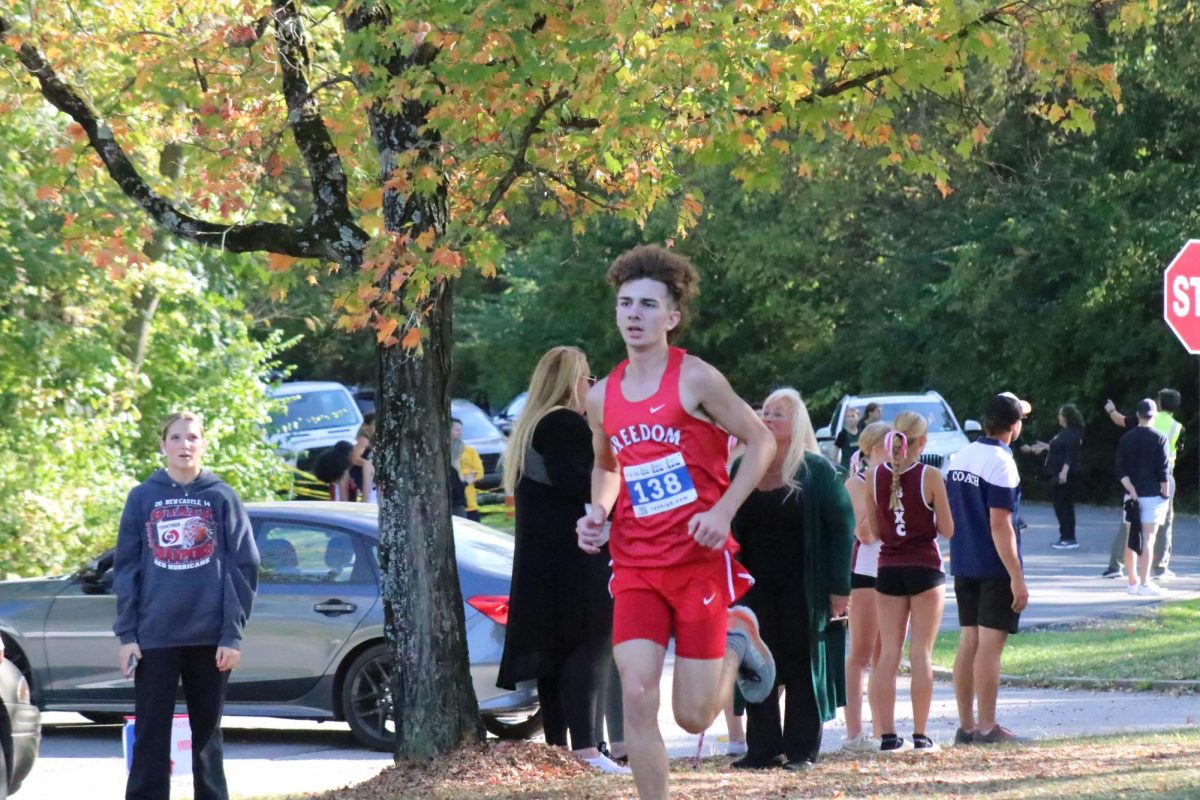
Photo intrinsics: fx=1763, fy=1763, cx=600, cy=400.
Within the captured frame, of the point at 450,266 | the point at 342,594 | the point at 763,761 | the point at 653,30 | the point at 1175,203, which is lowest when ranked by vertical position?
the point at 763,761

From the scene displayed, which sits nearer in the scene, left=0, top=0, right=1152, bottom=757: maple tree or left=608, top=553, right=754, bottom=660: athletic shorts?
left=608, top=553, right=754, bottom=660: athletic shorts

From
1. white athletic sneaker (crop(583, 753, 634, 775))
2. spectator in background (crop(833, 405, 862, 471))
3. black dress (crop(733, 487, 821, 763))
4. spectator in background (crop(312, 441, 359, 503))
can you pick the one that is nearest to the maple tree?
white athletic sneaker (crop(583, 753, 634, 775))

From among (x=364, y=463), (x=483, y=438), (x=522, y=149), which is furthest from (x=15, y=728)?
(x=483, y=438)

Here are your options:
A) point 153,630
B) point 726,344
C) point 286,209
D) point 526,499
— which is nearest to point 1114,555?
point 286,209

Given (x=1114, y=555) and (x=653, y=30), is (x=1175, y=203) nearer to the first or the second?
(x=1114, y=555)

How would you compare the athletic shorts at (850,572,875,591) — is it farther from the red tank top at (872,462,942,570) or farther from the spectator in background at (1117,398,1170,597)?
the spectator in background at (1117,398,1170,597)

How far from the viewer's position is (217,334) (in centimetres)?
1989

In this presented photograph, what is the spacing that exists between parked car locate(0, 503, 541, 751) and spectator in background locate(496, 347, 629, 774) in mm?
1953

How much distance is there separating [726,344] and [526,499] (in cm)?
3389

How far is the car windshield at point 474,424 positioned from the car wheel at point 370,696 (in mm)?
21739

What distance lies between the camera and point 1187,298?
11.4m

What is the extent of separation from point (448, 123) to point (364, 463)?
962 cm

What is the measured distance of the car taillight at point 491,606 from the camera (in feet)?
33.6

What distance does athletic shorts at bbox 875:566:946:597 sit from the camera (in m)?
8.95
